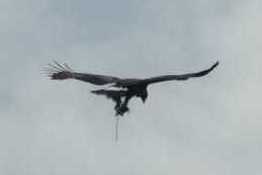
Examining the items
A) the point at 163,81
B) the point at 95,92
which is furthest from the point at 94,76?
the point at 163,81

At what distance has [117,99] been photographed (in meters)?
47.1

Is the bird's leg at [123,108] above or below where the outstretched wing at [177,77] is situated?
below

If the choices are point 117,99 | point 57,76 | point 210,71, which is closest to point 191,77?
point 210,71

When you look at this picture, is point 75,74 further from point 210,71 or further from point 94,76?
point 210,71

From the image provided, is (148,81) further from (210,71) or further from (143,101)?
(210,71)

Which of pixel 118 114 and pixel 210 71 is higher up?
pixel 210 71

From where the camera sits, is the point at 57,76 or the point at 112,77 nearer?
the point at 112,77

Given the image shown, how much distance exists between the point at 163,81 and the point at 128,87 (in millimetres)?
2004

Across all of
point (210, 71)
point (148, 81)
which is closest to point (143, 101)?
point (148, 81)

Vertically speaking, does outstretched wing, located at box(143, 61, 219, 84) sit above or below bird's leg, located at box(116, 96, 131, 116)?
above

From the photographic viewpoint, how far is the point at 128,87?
153 feet

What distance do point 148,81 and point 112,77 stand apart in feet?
6.68

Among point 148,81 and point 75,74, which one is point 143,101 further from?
point 75,74

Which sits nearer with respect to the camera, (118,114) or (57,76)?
(118,114)
